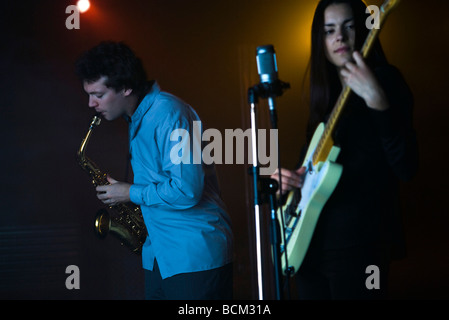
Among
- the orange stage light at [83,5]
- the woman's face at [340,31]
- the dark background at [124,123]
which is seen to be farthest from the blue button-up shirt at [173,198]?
the orange stage light at [83,5]

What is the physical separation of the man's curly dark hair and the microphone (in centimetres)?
78

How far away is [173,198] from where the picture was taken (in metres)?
1.84

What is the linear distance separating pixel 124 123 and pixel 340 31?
112 inches

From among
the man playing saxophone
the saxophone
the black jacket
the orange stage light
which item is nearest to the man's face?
the man playing saxophone

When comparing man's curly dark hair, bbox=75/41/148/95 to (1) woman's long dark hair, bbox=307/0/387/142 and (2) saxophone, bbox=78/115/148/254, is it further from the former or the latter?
(1) woman's long dark hair, bbox=307/0/387/142

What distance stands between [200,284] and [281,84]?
815mm

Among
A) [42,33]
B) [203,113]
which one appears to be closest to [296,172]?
[203,113]

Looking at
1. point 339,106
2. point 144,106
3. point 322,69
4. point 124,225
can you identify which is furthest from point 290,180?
point 124,225

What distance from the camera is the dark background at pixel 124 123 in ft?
13.0

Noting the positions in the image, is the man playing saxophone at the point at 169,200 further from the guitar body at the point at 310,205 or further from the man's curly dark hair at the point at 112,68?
the guitar body at the point at 310,205

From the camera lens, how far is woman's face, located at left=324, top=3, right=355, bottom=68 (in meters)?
1.72

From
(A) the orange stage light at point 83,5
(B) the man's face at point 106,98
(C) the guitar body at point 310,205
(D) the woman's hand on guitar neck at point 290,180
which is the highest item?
(A) the orange stage light at point 83,5

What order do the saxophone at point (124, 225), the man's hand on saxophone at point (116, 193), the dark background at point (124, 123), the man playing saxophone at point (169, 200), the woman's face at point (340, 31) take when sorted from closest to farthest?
the woman's face at point (340, 31), the man playing saxophone at point (169, 200), the man's hand on saxophone at point (116, 193), the saxophone at point (124, 225), the dark background at point (124, 123)
